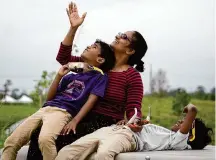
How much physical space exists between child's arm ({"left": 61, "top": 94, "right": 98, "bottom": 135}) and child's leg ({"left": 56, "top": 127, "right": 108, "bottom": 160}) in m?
0.14

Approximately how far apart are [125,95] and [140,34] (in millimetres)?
536

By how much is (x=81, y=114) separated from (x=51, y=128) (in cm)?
25

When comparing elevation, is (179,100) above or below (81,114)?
below

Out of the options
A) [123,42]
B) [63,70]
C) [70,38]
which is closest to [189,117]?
[123,42]

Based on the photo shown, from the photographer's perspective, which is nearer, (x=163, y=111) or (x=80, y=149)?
(x=80, y=149)

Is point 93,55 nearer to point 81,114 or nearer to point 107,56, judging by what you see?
point 107,56

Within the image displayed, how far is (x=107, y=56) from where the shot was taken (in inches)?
165

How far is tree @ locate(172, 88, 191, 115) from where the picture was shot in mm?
11586

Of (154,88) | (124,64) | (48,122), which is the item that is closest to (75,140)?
(48,122)

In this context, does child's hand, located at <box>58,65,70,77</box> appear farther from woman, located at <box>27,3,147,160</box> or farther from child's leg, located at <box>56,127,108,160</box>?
child's leg, located at <box>56,127,108,160</box>

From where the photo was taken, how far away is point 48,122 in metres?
3.78

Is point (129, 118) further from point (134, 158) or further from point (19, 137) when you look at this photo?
point (19, 137)

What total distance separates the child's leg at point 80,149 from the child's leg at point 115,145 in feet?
0.25

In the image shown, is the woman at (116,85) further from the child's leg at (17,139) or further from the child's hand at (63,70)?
the child's hand at (63,70)
